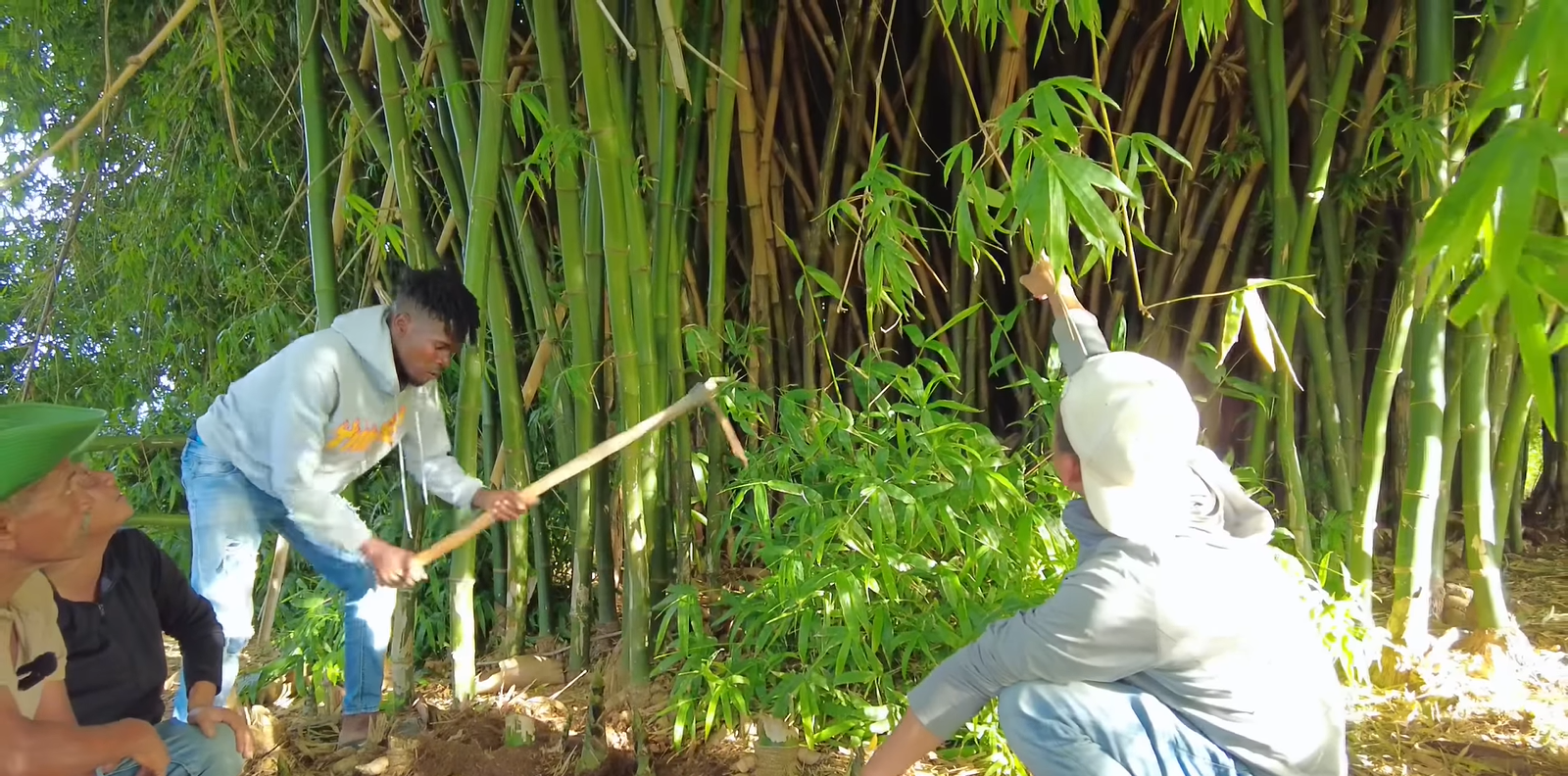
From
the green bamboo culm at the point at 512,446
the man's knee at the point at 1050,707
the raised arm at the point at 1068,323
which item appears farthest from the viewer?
the green bamboo culm at the point at 512,446

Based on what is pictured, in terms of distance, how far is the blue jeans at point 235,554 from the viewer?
1619mm

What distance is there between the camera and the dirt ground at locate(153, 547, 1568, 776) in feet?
5.29

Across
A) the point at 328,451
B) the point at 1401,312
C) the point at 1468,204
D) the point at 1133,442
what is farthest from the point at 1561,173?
the point at 328,451

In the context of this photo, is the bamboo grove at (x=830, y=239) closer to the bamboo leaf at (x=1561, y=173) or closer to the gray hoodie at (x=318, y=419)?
the gray hoodie at (x=318, y=419)

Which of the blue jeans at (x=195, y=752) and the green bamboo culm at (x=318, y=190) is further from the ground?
the green bamboo culm at (x=318, y=190)

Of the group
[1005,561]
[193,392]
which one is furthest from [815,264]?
[193,392]

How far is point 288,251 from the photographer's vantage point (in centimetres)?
251

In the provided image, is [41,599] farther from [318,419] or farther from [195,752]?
[318,419]

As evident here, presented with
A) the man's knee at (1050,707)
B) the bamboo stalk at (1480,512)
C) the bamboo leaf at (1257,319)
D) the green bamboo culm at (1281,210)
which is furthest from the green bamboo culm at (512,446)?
the bamboo stalk at (1480,512)

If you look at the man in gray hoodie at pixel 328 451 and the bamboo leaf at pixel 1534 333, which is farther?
the man in gray hoodie at pixel 328 451

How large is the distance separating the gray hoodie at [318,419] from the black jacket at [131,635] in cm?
23

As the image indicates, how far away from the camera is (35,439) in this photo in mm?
1005

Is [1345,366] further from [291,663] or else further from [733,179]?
[291,663]

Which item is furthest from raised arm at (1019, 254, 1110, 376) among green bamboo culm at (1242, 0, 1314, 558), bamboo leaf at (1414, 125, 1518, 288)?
bamboo leaf at (1414, 125, 1518, 288)
